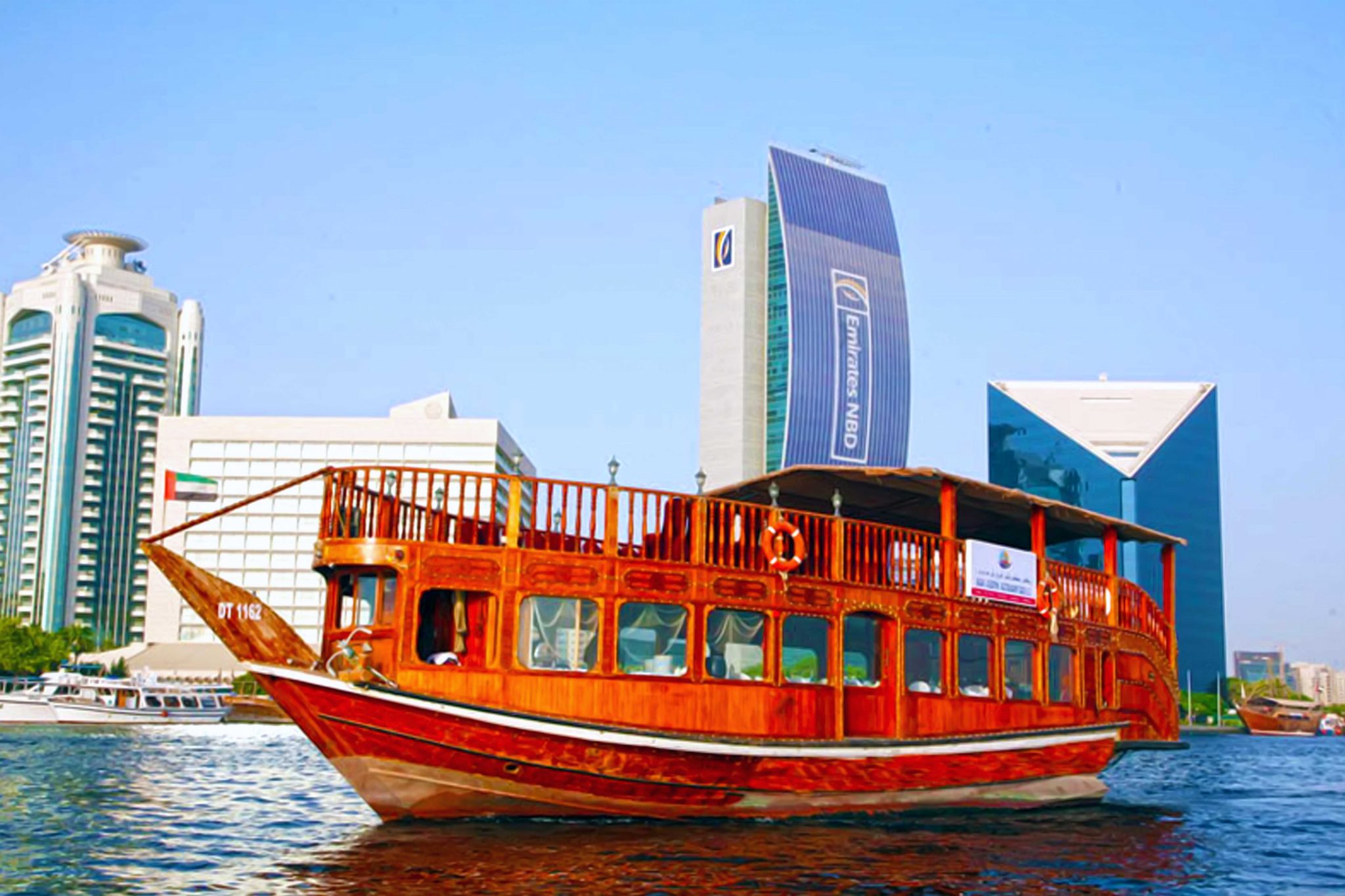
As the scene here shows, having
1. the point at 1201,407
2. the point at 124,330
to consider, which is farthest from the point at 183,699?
the point at 1201,407

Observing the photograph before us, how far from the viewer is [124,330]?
437ft

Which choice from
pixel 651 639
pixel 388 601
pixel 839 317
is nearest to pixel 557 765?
pixel 651 639

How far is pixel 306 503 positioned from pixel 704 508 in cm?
9452

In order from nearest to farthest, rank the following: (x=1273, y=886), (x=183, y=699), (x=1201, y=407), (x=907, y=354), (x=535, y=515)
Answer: (x=1273, y=886) < (x=535, y=515) < (x=183, y=699) < (x=907, y=354) < (x=1201, y=407)

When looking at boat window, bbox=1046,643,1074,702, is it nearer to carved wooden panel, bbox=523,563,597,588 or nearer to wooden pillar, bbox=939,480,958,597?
wooden pillar, bbox=939,480,958,597

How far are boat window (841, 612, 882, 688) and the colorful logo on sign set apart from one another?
130m

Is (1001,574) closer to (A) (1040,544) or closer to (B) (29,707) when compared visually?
(A) (1040,544)

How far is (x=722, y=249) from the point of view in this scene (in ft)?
488

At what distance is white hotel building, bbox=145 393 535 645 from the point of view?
107 m

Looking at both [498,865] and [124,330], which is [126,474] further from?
[498,865]

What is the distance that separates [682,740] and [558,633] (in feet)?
6.74

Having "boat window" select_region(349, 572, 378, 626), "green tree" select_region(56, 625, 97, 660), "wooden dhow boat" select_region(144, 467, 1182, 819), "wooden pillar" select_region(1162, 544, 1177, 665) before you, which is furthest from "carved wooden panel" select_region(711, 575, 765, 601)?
"green tree" select_region(56, 625, 97, 660)

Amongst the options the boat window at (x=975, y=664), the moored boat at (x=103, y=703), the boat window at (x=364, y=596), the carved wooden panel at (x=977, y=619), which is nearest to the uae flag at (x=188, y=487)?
the moored boat at (x=103, y=703)

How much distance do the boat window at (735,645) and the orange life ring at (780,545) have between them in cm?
74
